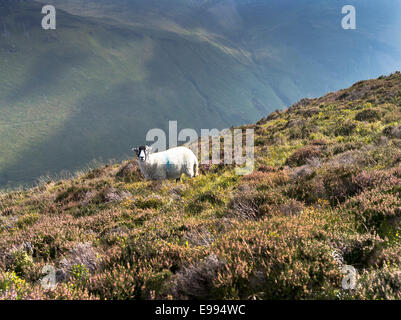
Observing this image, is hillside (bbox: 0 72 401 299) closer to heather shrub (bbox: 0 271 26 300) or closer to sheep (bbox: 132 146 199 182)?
heather shrub (bbox: 0 271 26 300)

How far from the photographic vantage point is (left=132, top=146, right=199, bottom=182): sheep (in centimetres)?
1081

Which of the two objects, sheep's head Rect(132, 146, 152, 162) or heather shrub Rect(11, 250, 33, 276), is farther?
sheep's head Rect(132, 146, 152, 162)

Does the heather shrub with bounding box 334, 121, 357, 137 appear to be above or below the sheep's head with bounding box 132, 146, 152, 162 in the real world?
above

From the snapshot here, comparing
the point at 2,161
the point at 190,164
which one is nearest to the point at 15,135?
the point at 2,161

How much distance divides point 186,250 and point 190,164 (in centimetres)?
789

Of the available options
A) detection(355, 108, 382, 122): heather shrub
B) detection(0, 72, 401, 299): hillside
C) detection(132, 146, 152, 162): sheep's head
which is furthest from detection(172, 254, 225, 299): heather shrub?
detection(355, 108, 382, 122): heather shrub

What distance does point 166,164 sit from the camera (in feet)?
36.4

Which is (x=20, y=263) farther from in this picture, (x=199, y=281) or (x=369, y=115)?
(x=369, y=115)

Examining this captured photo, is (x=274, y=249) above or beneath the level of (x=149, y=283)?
above

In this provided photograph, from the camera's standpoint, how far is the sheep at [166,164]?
35.5 ft

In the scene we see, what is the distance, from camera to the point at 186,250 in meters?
3.69

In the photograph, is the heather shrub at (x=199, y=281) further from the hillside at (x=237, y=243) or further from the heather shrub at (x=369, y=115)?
the heather shrub at (x=369, y=115)

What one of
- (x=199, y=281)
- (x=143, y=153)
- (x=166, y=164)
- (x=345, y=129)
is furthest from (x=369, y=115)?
(x=199, y=281)
